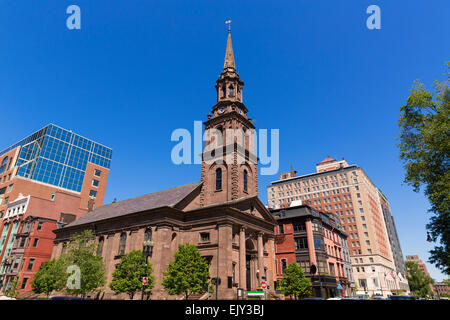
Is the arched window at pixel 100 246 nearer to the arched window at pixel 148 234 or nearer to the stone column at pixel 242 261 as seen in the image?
the arched window at pixel 148 234

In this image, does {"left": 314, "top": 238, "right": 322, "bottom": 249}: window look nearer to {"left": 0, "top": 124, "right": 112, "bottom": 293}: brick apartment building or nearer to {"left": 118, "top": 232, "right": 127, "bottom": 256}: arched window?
{"left": 118, "top": 232, "right": 127, "bottom": 256}: arched window

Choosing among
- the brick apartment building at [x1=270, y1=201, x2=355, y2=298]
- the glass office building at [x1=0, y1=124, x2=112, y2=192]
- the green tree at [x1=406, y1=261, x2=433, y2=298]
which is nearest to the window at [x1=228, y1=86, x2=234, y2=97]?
the brick apartment building at [x1=270, y1=201, x2=355, y2=298]

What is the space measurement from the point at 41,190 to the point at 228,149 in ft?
196

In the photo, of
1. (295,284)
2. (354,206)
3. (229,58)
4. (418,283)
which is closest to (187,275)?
(295,284)

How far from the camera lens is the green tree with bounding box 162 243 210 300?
2845 cm

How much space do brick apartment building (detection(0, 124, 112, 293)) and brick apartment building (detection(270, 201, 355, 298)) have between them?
44.5 metres

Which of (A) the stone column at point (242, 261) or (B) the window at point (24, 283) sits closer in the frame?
(A) the stone column at point (242, 261)

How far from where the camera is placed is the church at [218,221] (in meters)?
33.1

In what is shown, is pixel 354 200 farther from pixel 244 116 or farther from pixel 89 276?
pixel 89 276

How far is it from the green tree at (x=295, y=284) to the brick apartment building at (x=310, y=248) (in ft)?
23.4

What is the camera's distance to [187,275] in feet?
94.4

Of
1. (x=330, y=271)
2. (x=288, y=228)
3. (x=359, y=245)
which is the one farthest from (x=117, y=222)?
(x=359, y=245)

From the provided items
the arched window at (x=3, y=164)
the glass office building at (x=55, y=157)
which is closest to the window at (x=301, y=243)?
the glass office building at (x=55, y=157)

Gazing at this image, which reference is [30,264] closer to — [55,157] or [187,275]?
[187,275]
